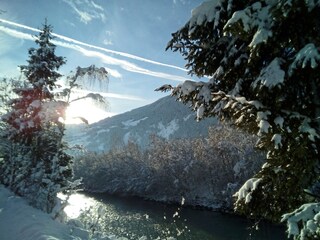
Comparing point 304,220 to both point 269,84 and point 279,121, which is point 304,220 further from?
point 269,84

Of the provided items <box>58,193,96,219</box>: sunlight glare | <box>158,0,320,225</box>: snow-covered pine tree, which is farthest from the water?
<box>158,0,320,225</box>: snow-covered pine tree

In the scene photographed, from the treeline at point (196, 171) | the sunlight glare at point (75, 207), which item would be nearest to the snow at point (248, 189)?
the sunlight glare at point (75, 207)

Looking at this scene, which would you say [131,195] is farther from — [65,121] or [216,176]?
[65,121]

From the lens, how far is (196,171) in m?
74.7

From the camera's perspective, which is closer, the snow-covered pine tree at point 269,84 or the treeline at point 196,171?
the snow-covered pine tree at point 269,84

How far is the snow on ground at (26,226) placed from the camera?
11151mm

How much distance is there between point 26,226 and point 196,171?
64.5 m

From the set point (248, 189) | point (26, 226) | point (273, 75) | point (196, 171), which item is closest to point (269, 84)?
point (273, 75)

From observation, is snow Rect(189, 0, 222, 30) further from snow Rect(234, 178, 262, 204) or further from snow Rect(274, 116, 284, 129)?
snow Rect(234, 178, 262, 204)

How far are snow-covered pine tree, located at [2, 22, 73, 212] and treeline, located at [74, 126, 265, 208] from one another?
45.1m

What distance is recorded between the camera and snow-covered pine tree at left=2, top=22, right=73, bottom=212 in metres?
19.8

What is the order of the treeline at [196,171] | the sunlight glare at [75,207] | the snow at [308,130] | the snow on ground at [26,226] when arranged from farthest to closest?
the treeline at [196,171]
the sunlight glare at [75,207]
the snow on ground at [26,226]
the snow at [308,130]

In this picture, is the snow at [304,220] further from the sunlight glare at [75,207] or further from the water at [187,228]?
the water at [187,228]

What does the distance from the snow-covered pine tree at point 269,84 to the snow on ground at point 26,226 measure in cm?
719
